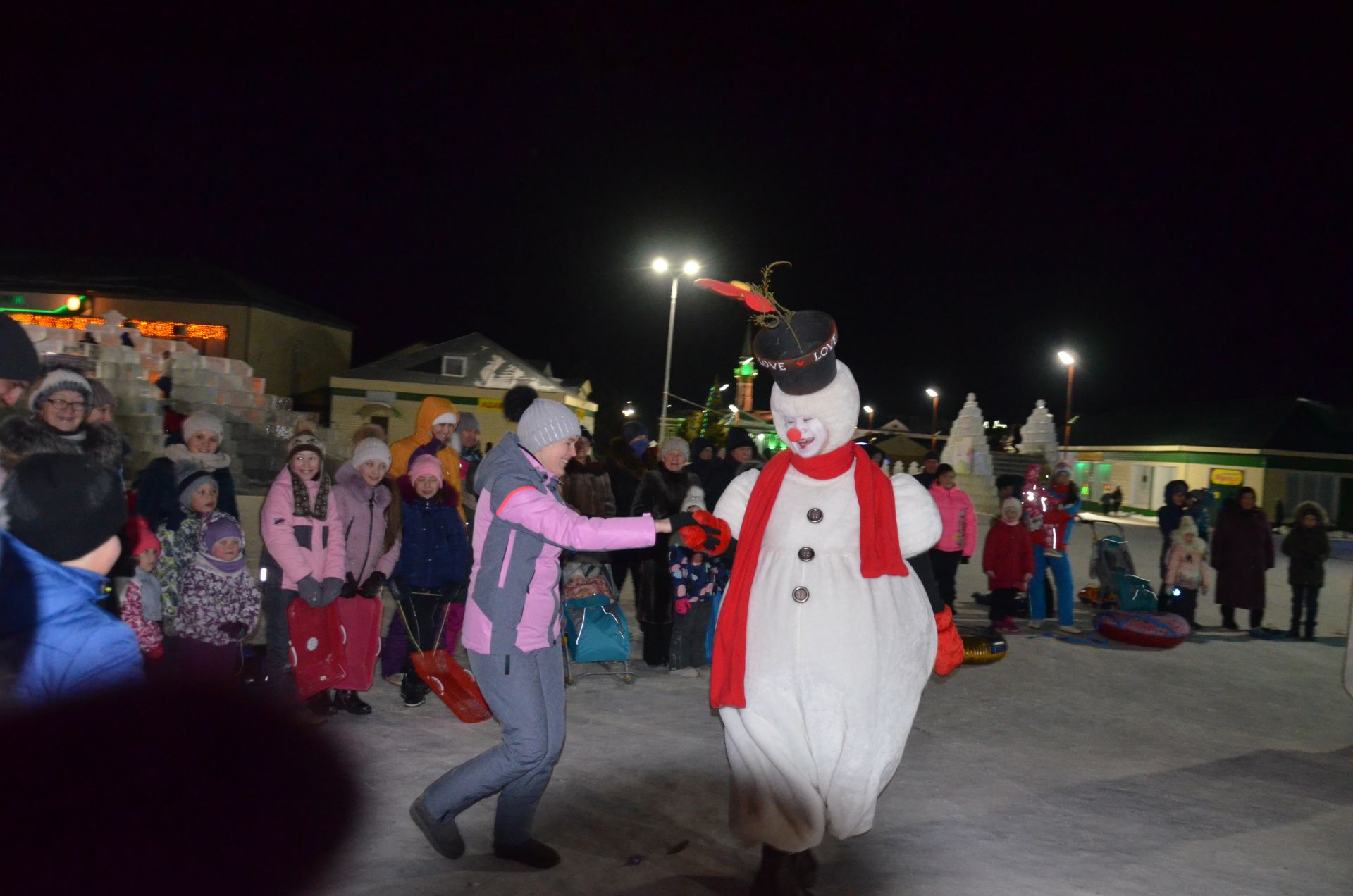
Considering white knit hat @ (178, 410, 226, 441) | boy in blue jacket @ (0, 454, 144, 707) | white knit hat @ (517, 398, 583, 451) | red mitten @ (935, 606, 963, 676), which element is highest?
white knit hat @ (517, 398, 583, 451)

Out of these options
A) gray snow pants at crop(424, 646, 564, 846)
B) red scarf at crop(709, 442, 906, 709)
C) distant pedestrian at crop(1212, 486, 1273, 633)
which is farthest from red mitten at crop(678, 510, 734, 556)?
distant pedestrian at crop(1212, 486, 1273, 633)

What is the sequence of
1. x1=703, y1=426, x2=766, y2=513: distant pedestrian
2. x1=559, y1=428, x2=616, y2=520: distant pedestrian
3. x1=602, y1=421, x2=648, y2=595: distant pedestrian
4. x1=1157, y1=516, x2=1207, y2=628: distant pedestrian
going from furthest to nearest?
x1=1157, y1=516, x2=1207, y2=628: distant pedestrian, x1=602, y1=421, x2=648, y2=595: distant pedestrian, x1=703, y1=426, x2=766, y2=513: distant pedestrian, x1=559, y1=428, x2=616, y2=520: distant pedestrian

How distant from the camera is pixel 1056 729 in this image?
6.05 meters

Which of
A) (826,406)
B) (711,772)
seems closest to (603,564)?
(711,772)

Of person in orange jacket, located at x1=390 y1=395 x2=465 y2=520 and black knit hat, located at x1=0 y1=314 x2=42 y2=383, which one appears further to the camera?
person in orange jacket, located at x1=390 y1=395 x2=465 y2=520

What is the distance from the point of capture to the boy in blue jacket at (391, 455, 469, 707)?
5914 mm

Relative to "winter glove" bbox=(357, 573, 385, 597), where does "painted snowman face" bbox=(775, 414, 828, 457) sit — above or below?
above

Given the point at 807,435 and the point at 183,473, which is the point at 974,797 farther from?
the point at 183,473

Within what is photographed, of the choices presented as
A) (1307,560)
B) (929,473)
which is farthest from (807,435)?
(1307,560)

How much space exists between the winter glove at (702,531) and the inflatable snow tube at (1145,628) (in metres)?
6.95

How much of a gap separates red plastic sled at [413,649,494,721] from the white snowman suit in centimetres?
176

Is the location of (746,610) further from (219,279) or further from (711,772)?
(219,279)

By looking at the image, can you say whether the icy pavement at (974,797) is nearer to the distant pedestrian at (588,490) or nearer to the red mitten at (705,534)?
the red mitten at (705,534)

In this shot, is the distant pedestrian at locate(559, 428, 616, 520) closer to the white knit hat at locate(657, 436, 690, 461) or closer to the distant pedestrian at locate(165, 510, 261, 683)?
the white knit hat at locate(657, 436, 690, 461)
